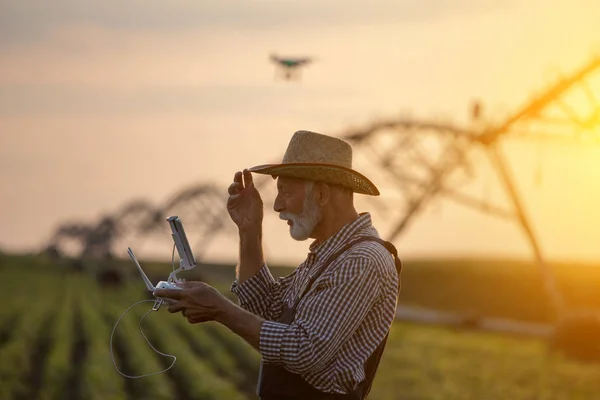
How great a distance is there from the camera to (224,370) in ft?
58.1

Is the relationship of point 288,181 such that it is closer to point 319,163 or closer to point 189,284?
point 319,163

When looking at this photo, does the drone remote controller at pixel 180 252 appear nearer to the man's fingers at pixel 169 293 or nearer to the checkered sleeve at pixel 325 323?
the man's fingers at pixel 169 293

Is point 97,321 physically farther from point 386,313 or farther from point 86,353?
point 386,313

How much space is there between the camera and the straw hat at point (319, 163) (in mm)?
4238

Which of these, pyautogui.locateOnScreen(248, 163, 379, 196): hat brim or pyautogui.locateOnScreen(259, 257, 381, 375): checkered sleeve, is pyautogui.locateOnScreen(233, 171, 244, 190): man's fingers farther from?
pyautogui.locateOnScreen(259, 257, 381, 375): checkered sleeve

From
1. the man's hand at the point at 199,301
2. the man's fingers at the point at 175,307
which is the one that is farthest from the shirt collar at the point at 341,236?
the man's fingers at the point at 175,307

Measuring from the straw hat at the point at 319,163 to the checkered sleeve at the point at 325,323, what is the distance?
0.35m

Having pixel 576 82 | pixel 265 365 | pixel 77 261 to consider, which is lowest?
pixel 77 261

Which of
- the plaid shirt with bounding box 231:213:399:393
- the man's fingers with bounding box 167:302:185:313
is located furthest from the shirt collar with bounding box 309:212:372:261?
the man's fingers with bounding box 167:302:185:313

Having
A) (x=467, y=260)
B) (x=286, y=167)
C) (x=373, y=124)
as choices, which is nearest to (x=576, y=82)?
(x=373, y=124)

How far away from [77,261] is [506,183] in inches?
1683

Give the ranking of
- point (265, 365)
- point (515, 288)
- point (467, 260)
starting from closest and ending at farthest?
point (265, 365)
point (515, 288)
point (467, 260)

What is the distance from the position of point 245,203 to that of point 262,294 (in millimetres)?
352

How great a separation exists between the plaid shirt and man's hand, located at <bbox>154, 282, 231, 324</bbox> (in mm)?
165
